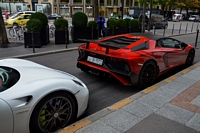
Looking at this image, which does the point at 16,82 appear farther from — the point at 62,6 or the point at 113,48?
the point at 62,6

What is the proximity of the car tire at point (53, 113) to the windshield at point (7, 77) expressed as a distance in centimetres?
48

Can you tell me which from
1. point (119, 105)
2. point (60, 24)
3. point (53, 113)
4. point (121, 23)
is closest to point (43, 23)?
point (60, 24)

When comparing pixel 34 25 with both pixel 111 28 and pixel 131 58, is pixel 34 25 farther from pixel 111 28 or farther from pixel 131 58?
pixel 131 58

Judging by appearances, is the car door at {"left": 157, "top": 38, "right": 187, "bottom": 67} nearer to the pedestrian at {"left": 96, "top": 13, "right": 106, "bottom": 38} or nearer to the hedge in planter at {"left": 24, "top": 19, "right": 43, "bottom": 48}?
the hedge in planter at {"left": 24, "top": 19, "right": 43, "bottom": 48}

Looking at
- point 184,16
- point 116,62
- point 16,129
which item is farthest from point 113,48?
point 184,16

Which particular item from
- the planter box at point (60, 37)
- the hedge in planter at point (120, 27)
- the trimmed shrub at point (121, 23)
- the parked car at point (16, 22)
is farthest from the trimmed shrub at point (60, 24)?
the parked car at point (16, 22)

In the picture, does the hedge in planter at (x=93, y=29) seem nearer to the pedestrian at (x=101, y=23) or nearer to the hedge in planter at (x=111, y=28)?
the pedestrian at (x=101, y=23)

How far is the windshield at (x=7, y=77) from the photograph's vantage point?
2522 millimetres

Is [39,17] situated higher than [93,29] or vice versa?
[39,17]

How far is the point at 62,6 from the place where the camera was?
193 feet

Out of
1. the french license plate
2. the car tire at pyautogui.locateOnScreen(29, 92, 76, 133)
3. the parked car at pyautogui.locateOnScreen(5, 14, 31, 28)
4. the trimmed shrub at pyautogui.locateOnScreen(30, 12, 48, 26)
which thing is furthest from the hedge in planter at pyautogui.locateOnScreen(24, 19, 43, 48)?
the parked car at pyautogui.locateOnScreen(5, 14, 31, 28)

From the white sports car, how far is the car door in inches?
125

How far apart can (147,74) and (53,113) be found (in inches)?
109

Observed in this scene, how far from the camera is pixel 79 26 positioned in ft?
37.4
